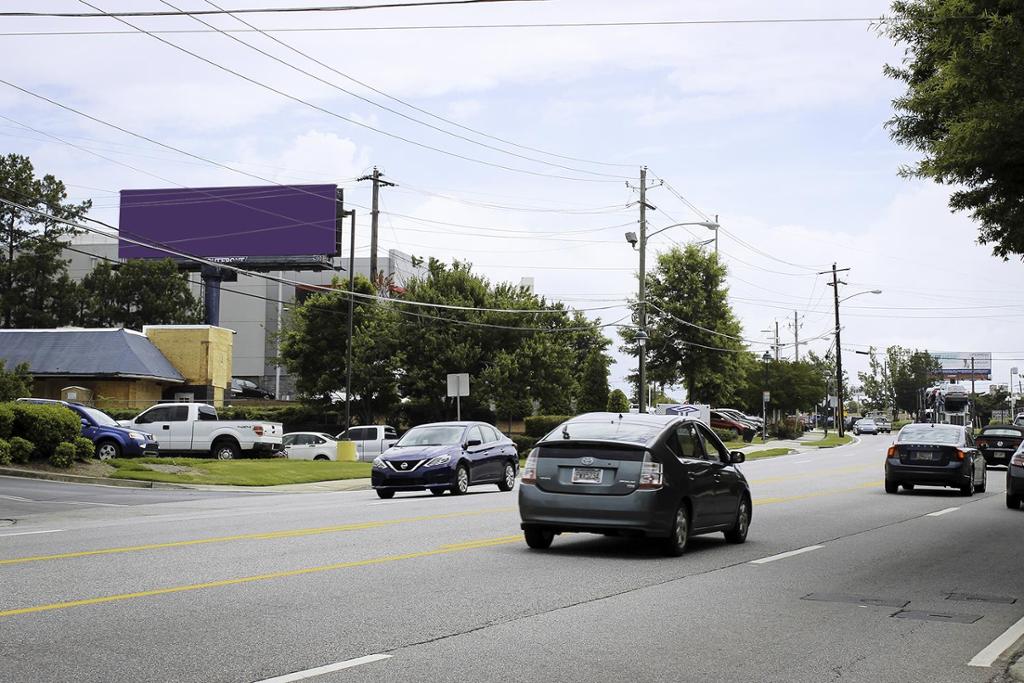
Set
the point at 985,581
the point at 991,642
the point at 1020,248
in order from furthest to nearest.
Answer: the point at 1020,248
the point at 985,581
the point at 991,642

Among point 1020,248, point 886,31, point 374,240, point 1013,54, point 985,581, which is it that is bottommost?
point 985,581

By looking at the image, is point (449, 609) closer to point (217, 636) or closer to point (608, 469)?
point (217, 636)

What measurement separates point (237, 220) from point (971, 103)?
2693 inches

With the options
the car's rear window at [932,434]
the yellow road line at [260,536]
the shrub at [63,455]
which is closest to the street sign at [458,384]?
the shrub at [63,455]

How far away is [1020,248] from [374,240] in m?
45.1

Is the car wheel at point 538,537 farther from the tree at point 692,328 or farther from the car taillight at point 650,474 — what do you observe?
the tree at point 692,328

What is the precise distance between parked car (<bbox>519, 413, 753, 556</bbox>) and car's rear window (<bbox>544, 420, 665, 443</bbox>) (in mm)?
11

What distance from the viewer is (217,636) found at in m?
7.77

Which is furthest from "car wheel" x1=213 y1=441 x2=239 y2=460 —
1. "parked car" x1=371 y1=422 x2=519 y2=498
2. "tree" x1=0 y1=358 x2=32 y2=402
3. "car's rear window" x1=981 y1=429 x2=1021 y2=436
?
"car's rear window" x1=981 y1=429 x2=1021 y2=436

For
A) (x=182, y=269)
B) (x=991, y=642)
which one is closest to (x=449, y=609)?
(x=991, y=642)

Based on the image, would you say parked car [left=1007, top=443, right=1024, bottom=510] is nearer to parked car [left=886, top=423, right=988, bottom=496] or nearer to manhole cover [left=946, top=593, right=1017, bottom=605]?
parked car [left=886, top=423, right=988, bottom=496]

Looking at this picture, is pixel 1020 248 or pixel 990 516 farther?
Answer: pixel 990 516

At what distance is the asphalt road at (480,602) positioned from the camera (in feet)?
23.4

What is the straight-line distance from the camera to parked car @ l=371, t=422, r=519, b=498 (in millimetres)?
23953
